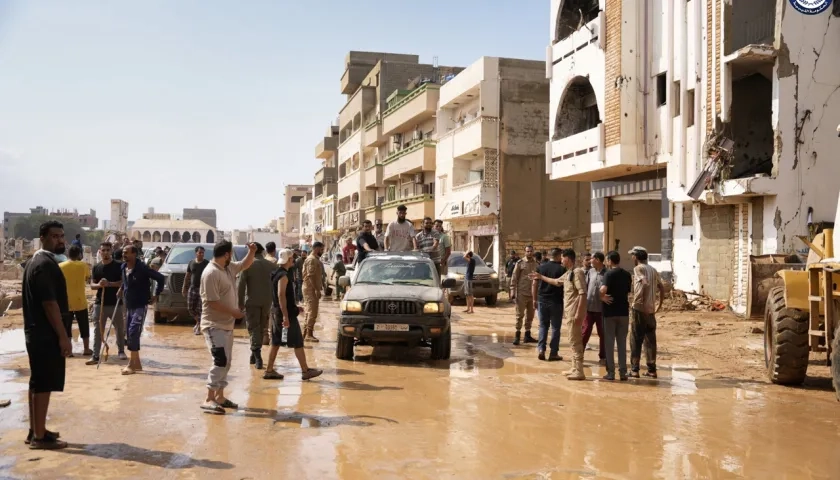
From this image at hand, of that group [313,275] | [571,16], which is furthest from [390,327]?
[571,16]

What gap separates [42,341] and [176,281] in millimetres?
11331

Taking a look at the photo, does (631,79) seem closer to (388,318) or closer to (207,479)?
(388,318)

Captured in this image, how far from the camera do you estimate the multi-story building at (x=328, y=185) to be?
7150 cm

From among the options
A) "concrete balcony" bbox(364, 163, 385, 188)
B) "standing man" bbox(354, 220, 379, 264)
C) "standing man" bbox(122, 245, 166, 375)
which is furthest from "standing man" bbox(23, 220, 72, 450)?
"concrete balcony" bbox(364, 163, 385, 188)

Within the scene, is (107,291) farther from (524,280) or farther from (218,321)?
(524,280)

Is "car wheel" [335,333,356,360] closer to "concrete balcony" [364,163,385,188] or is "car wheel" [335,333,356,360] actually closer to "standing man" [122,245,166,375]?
"standing man" [122,245,166,375]

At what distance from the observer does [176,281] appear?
17.6 metres

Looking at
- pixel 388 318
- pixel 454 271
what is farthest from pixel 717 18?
pixel 388 318

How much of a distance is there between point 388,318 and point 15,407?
528cm

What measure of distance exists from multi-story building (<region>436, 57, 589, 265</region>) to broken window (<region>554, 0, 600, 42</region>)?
6724 millimetres

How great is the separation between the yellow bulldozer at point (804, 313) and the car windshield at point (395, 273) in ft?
17.7

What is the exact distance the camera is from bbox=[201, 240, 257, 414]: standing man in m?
8.05

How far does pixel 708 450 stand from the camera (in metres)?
6.63

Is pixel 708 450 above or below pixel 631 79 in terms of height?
below
